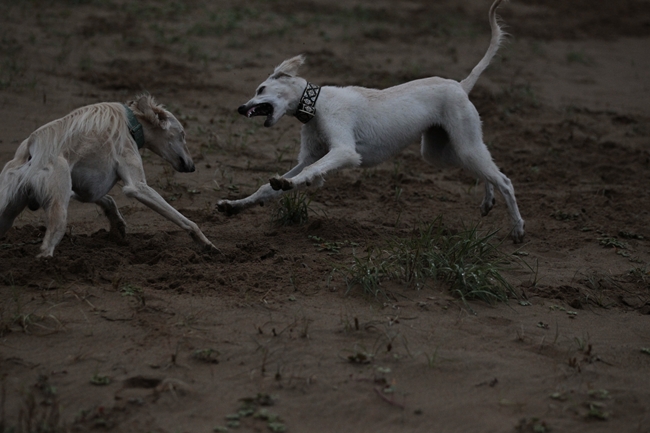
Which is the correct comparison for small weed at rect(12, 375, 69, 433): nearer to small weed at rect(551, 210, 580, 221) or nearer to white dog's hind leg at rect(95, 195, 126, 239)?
white dog's hind leg at rect(95, 195, 126, 239)

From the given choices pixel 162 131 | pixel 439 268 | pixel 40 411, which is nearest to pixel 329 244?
pixel 439 268

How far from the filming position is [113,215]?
5.89m

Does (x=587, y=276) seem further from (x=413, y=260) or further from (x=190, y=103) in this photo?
(x=190, y=103)

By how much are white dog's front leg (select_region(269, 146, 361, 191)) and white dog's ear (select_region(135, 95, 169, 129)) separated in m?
1.06

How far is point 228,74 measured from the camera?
1040 centimetres

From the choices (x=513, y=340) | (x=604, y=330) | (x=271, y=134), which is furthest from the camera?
(x=271, y=134)

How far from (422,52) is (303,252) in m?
7.29

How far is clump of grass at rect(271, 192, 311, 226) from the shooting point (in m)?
6.32

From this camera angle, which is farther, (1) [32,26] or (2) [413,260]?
(1) [32,26]

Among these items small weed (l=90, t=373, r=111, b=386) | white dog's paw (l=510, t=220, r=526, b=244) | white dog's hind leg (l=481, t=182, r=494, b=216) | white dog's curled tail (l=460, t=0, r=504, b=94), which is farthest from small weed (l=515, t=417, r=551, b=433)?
white dog's curled tail (l=460, t=0, r=504, b=94)

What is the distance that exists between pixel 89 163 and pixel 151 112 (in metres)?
0.82

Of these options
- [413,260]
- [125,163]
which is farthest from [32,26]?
[413,260]

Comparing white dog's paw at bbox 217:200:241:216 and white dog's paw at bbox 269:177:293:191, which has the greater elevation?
white dog's paw at bbox 269:177:293:191

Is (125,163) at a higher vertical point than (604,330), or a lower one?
higher
